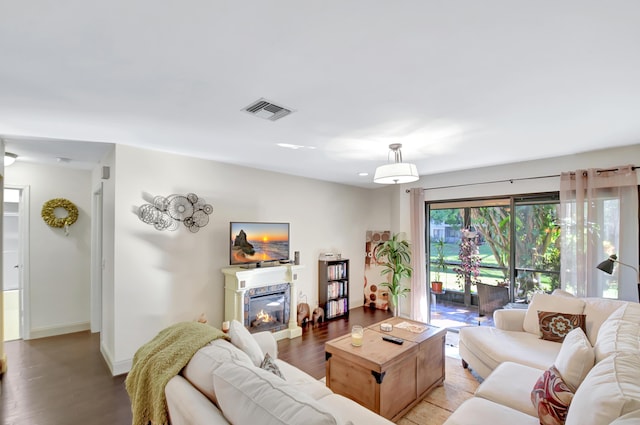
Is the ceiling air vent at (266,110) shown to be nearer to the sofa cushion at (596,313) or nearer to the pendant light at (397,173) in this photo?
the pendant light at (397,173)

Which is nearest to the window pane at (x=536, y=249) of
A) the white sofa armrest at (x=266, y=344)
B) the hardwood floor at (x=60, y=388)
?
the white sofa armrest at (x=266, y=344)

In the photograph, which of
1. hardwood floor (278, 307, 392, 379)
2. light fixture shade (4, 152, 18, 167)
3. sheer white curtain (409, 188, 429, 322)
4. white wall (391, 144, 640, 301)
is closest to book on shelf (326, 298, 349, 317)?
hardwood floor (278, 307, 392, 379)

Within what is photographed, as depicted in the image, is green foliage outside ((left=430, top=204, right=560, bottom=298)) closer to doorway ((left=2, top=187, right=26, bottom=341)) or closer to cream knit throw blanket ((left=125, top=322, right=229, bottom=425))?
cream knit throw blanket ((left=125, top=322, right=229, bottom=425))

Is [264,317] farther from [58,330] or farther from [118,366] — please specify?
[58,330]

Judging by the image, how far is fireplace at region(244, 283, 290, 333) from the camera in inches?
151

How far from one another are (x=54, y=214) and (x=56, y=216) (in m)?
0.04

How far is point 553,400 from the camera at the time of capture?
5.08ft

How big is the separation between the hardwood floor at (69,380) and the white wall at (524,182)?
2713 mm

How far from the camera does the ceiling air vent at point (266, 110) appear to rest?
207cm

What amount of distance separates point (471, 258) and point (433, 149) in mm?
2192

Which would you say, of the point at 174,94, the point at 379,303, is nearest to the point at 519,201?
the point at 379,303

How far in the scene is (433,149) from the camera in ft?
10.7

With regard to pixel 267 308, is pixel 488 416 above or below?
above

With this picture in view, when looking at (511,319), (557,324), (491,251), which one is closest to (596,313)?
(557,324)
